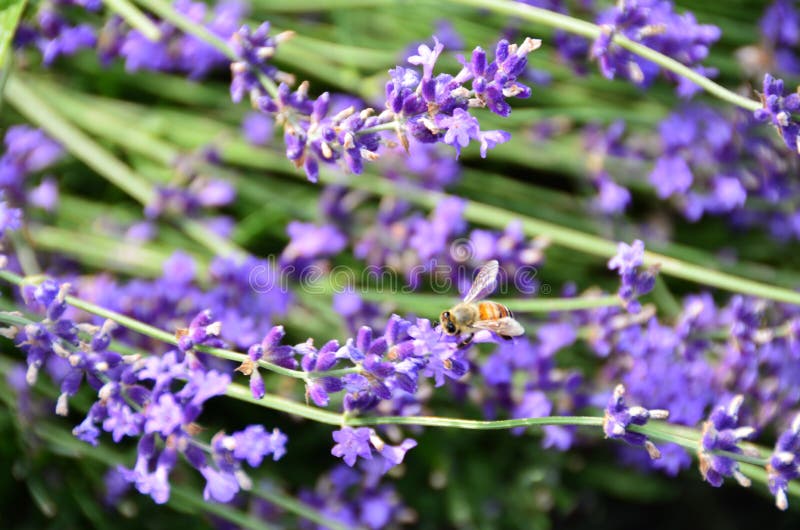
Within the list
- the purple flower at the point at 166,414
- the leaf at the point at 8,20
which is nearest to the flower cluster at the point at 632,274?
the purple flower at the point at 166,414

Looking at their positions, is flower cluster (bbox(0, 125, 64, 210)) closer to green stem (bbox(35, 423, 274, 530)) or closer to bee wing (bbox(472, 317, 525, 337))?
green stem (bbox(35, 423, 274, 530))

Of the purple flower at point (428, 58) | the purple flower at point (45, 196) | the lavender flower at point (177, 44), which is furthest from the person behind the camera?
the purple flower at point (45, 196)

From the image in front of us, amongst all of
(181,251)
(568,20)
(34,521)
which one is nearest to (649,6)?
(568,20)

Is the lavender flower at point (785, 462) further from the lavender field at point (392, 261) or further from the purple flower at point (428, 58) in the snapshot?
the purple flower at point (428, 58)

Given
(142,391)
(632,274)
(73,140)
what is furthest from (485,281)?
(73,140)

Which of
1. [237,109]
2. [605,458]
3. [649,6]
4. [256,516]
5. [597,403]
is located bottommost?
[605,458]

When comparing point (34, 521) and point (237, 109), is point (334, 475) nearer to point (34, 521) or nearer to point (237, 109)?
point (34, 521)

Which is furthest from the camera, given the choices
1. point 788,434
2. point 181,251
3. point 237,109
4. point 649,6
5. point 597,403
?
point 237,109

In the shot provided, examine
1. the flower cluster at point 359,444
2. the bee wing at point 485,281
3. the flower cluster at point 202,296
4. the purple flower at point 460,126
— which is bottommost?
the flower cluster at point 202,296
